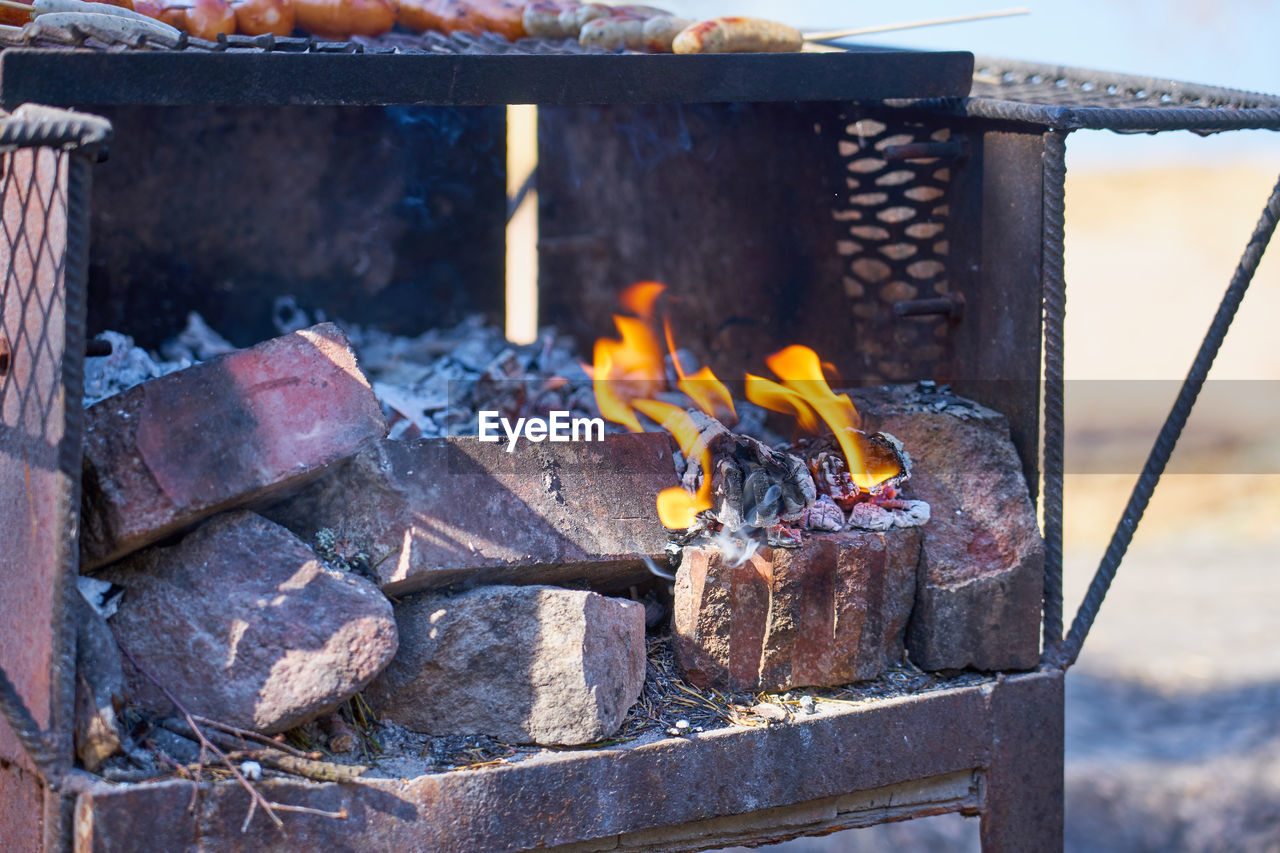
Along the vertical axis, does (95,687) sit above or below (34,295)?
below

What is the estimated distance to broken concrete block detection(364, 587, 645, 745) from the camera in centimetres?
263

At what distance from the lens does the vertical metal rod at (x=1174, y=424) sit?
3201mm

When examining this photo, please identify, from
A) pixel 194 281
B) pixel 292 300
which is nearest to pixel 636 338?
pixel 292 300

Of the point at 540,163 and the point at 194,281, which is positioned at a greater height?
the point at 540,163

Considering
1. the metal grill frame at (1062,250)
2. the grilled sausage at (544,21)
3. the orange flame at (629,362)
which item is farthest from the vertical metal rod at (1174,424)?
the grilled sausage at (544,21)

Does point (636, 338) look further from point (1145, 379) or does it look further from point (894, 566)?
point (1145, 379)

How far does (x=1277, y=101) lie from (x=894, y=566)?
1.69 metres

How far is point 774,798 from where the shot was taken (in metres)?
2.86

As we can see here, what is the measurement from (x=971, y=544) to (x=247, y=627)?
1861mm

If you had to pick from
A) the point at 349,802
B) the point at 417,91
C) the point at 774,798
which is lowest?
the point at 774,798

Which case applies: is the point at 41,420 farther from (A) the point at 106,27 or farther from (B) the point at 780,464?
(B) the point at 780,464

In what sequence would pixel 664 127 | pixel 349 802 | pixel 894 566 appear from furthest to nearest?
pixel 664 127 < pixel 894 566 < pixel 349 802

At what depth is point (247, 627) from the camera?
246cm

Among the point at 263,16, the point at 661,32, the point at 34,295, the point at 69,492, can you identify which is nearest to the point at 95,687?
the point at 69,492
